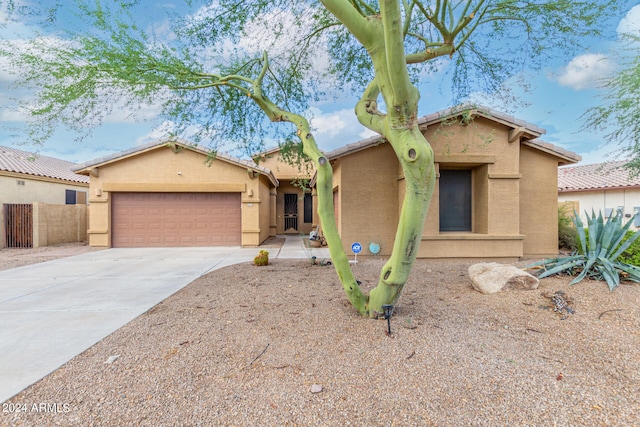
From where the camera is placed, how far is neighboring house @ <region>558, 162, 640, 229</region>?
1494cm

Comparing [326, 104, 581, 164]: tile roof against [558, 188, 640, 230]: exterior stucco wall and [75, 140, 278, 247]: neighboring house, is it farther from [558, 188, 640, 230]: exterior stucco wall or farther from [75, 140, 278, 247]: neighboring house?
[558, 188, 640, 230]: exterior stucco wall

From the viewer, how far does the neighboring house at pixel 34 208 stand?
39.1 ft

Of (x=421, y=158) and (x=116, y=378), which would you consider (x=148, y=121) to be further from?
(x=421, y=158)

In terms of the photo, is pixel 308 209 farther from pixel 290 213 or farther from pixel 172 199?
pixel 172 199

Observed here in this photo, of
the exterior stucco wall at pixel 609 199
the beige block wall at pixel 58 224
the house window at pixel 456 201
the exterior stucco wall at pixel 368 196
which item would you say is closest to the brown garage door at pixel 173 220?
the beige block wall at pixel 58 224

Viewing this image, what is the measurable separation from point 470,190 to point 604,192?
43.5 feet

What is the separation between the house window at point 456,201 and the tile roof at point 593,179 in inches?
414

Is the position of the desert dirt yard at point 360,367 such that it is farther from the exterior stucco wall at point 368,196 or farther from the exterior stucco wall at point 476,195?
the exterior stucco wall at point 368,196

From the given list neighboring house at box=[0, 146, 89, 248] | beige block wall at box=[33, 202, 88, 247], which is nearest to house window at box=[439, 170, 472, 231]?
neighboring house at box=[0, 146, 89, 248]

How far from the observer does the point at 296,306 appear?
169 inches

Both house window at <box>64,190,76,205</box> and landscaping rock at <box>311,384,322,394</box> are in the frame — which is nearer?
landscaping rock at <box>311,384,322,394</box>

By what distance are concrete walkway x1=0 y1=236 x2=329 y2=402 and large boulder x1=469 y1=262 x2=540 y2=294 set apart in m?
A: 5.36

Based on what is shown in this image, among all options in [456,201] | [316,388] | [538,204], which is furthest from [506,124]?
[316,388]

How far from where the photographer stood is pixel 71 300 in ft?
15.9
